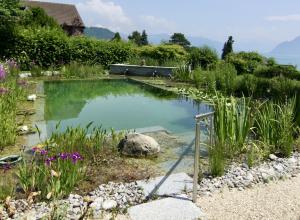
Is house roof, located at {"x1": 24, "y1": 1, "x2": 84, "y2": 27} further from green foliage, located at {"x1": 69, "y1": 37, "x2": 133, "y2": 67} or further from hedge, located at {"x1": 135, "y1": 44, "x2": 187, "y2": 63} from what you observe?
green foliage, located at {"x1": 69, "y1": 37, "x2": 133, "y2": 67}

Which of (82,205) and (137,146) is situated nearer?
(82,205)

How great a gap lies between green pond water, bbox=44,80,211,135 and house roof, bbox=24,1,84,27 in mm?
30975

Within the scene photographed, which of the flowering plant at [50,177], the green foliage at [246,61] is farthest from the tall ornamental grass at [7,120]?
the green foliage at [246,61]

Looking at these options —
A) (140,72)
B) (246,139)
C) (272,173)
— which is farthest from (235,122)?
(140,72)

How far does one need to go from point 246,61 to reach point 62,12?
3506 centimetres

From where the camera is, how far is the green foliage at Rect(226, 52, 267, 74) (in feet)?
42.5

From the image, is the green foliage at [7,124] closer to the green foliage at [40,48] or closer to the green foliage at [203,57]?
the green foliage at [40,48]

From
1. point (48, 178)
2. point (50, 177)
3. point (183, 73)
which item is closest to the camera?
point (50, 177)

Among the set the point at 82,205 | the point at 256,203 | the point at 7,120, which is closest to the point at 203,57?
the point at 7,120

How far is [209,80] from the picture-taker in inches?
434

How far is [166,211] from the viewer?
3.52m

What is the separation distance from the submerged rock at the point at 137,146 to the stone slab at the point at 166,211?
52.9 inches

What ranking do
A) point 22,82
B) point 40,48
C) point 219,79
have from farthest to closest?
point 40,48 < point 219,79 < point 22,82

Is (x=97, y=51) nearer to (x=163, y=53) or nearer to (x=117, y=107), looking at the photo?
(x=163, y=53)
